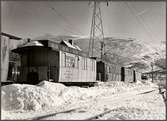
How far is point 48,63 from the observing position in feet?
72.7

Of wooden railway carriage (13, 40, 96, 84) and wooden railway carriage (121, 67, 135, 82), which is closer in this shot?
wooden railway carriage (13, 40, 96, 84)

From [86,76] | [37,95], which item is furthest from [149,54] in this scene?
[37,95]

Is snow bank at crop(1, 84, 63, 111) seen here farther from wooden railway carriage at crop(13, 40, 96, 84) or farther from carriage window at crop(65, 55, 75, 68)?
carriage window at crop(65, 55, 75, 68)

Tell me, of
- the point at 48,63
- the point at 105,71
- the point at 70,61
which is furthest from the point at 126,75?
the point at 48,63

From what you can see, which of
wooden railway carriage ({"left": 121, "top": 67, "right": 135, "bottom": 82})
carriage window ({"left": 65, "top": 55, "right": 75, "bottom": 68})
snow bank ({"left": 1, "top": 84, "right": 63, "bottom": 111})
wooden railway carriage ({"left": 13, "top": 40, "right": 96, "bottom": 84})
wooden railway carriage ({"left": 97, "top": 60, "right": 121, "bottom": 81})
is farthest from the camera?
wooden railway carriage ({"left": 121, "top": 67, "right": 135, "bottom": 82})

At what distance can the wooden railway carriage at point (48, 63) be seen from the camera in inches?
844

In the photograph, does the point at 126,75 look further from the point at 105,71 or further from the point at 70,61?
the point at 70,61

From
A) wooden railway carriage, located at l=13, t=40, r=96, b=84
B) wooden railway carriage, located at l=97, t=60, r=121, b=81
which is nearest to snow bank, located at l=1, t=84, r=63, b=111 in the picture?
wooden railway carriage, located at l=13, t=40, r=96, b=84

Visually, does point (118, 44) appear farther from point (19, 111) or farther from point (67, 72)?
point (19, 111)

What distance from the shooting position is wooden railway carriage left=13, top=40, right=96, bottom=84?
21438mm

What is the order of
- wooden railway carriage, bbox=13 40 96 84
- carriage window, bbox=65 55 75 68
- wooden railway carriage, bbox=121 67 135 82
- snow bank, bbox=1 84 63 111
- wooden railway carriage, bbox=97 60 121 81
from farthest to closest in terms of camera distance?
wooden railway carriage, bbox=121 67 135 82 < wooden railway carriage, bbox=97 60 121 81 < carriage window, bbox=65 55 75 68 < wooden railway carriage, bbox=13 40 96 84 < snow bank, bbox=1 84 63 111

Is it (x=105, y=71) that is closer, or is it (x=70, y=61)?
(x=70, y=61)

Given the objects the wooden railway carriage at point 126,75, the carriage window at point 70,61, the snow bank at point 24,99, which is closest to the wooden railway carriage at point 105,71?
the wooden railway carriage at point 126,75

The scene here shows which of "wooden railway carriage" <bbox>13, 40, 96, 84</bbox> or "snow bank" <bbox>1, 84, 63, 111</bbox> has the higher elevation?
"wooden railway carriage" <bbox>13, 40, 96, 84</bbox>
